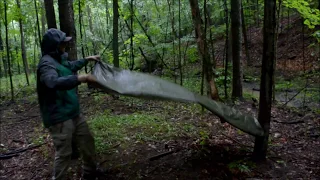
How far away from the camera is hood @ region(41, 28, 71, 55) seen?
3.76 metres

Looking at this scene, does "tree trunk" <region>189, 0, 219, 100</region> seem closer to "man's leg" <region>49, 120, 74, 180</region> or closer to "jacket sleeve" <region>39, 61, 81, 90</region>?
"man's leg" <region>49, 120, 74, 180</region>

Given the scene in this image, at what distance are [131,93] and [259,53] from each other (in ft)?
58.5

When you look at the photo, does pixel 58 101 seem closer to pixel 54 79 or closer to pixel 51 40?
pixel 54 79

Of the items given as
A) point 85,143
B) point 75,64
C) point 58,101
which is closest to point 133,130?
point 85,143

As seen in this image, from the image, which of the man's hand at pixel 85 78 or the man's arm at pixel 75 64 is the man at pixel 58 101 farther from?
the man's arm at pixel 75 64

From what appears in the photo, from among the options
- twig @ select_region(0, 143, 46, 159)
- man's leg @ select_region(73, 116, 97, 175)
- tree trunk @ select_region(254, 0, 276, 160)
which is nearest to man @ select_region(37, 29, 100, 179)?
man's leg @ select_region(73, 116, 97, 175)

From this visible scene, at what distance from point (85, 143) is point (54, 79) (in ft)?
4.30

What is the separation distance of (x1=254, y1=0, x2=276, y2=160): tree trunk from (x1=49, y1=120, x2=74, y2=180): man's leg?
2938mm

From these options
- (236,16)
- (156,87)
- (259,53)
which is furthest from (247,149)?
(259,53)

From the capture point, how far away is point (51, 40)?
3777 millimetres

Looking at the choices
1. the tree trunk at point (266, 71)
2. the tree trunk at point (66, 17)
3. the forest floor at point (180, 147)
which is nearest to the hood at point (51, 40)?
the tree trunk at point (66, 17)

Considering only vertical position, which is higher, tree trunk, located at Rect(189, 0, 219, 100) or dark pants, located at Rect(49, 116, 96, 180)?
tree trunk, located at Rect(189, 0, 219, 100)

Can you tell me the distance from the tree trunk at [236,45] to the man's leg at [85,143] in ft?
21.0

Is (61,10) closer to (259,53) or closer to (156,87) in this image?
(156,87)
